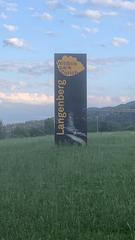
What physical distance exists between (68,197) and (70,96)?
1182 cm

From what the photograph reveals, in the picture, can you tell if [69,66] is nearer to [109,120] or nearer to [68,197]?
[68,197]

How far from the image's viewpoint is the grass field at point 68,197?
889cm

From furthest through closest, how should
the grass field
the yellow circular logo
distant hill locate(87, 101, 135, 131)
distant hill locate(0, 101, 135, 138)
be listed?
distant hill locate(87, 101, 135, 131) < distant hill locate(0, 101, 135, 138) < the yellow circular logo < the grass field

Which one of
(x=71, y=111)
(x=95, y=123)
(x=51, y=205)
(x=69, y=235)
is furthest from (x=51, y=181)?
(x=95, y=123)

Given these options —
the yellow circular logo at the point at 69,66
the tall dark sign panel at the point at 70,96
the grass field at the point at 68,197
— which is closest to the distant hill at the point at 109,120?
the tall dark sign panel at the point at 70,96

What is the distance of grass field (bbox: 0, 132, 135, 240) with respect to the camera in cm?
889

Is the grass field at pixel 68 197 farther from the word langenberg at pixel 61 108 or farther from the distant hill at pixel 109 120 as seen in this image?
the distant hill at pixel 109 120

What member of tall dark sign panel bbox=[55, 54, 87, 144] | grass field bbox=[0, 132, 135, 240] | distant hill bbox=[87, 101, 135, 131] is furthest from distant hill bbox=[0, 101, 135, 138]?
grass field bbox=[0, 132, 135, 240]

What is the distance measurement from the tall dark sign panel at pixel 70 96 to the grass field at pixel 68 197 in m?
4.71

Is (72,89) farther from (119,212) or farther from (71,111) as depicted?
(119,212)

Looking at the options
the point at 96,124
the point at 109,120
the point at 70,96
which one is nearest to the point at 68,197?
the point at 70,96

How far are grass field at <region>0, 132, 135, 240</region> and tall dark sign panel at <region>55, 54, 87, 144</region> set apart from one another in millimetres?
4711

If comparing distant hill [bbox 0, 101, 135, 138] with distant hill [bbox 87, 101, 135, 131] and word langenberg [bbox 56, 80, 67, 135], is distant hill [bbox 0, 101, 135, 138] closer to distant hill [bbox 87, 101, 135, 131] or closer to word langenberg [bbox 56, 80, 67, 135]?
distant hill [bbox 87, 101, 135, 131]

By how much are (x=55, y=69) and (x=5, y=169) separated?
25.6ft
